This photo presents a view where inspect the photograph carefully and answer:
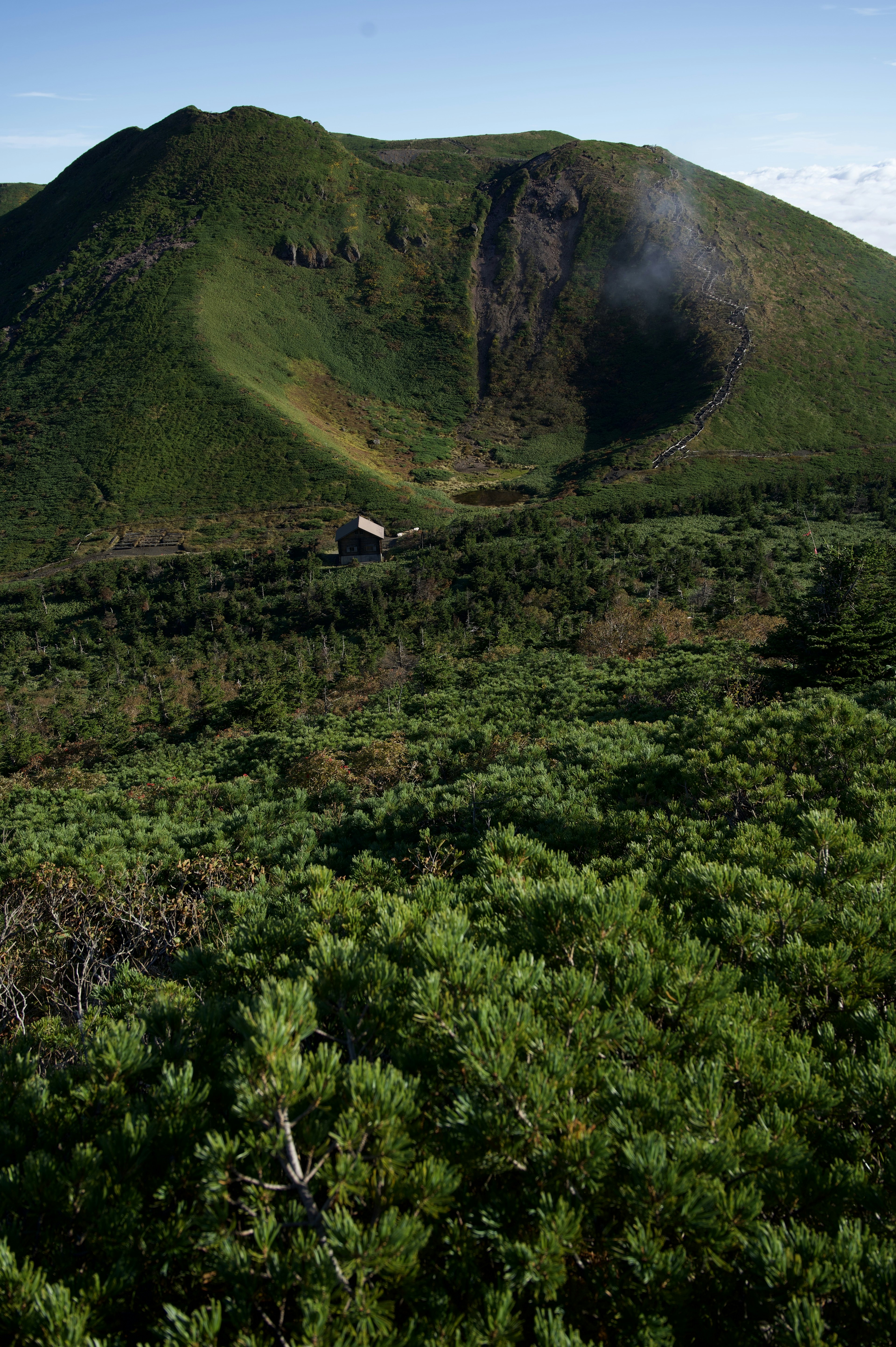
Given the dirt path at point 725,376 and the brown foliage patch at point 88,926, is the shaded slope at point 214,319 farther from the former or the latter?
the brown foliage patch at point 88,926

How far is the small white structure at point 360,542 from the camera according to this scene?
6406cm

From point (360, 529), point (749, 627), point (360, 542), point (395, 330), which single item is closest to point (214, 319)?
point (395, 330)

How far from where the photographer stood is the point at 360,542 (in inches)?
2552

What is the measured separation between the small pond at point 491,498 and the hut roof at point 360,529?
2470 cm

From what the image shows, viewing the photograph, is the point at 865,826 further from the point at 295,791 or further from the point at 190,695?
the point at 190,695

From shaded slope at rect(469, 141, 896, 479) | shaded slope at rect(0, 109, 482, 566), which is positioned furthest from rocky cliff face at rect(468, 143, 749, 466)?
shaded slope at rect(0, 109, 482, 566)

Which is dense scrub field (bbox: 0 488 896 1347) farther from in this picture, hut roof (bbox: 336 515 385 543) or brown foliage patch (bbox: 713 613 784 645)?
hut roof (bbox: 336 515 385 543)

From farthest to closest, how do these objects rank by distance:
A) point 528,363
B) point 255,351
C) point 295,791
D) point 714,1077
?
point 528,363
point 255,351
point 295,791
point 714,1077

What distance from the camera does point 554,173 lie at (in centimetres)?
14988

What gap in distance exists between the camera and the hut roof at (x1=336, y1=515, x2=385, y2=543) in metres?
63.9

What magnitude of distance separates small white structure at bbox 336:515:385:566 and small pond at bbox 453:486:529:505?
25.1 meters

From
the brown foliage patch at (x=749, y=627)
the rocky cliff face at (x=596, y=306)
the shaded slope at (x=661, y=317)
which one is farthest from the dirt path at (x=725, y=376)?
the brown foliage patch at (x=749, y=627)

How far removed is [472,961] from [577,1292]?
1268 mm

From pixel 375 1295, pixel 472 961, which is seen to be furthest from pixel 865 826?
pixel 375 1295
